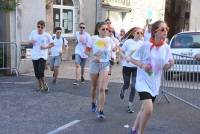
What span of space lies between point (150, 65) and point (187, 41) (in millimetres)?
8532

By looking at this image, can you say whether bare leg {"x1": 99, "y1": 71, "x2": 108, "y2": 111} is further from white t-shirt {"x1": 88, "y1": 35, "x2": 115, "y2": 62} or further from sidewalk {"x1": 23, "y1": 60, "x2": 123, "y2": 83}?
sidewalk {"x1": 23, "y1": 60, "x2": 123, "y2": 83}

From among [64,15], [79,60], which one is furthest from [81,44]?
[64,15]

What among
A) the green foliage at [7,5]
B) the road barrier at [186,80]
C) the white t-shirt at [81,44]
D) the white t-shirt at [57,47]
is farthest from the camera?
the green foliage at [7,5]

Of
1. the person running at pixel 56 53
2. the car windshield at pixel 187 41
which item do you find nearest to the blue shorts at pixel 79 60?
the person running at pixel 56 53

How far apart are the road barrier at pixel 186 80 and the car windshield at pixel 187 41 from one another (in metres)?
5.06

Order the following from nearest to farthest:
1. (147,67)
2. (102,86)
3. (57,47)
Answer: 1. (147,67)
2. (102,86)
3. (57,47)

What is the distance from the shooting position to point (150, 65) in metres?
5.66

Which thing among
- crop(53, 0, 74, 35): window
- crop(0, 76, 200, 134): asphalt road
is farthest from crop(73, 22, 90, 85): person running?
crop(53, 0, 74, 35): window

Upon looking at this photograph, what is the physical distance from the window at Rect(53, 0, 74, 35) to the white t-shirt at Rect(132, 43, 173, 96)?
12.5m

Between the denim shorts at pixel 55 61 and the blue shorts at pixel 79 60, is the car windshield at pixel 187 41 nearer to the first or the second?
the blue shorts at pixel 79 60

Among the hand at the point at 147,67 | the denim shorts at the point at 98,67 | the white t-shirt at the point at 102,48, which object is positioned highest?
the white t-shirt at the point at 102,48

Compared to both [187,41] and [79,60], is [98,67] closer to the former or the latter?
[79,60]

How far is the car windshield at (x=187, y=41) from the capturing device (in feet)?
44.8

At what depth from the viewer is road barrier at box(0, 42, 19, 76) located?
13.1 m
